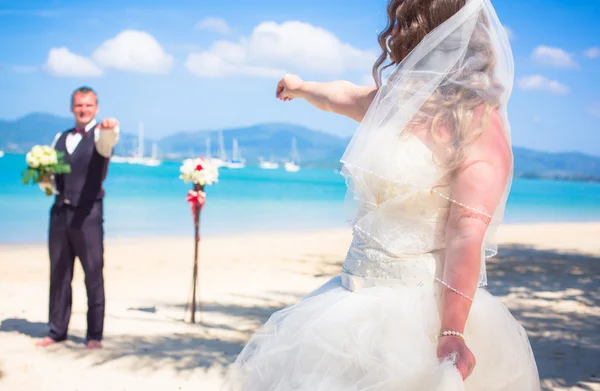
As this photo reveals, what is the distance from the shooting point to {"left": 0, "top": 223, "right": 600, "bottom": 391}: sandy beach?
538 cm

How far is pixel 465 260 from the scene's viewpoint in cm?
183

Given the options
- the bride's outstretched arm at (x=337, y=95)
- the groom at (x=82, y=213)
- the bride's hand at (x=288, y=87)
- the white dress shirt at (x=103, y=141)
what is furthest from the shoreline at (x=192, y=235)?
the bride's outstretched arm at (x=337, y=95)

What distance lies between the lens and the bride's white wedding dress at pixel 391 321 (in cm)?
186

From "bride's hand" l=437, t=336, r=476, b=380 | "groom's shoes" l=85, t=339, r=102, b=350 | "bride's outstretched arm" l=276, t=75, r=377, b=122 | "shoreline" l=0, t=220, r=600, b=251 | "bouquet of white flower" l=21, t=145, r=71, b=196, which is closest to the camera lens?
"bride's hand" l=437, t=336, r=476, b=380

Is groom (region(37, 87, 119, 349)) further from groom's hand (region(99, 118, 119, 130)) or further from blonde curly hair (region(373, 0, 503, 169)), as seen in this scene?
blonde curly hair (region(373, 0, 503, 169))

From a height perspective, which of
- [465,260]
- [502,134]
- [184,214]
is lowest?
[184,214]

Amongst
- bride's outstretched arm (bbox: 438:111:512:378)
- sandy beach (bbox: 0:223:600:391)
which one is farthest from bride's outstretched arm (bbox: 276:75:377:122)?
sandy beach (bbox: 0:223:600:391)

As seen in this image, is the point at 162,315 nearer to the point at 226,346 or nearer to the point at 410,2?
the point at 226,346

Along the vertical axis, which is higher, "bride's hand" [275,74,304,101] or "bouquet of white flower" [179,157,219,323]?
"bride's hand" [275,74,304,101]

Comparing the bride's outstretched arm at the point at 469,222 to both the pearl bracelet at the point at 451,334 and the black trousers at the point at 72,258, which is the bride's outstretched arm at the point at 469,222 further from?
the black trousers at the point at 72,258

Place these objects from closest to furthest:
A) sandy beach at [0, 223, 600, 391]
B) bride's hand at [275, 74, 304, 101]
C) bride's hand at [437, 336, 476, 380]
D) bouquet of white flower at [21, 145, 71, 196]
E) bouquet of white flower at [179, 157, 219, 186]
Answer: bride's hand at [437, 336, 476, 380]
bride's hand at [275, 74, 304, 101]
sandy beach at [0, 223, 600, 391]
bouquet of white flower at [21, 145, 71, 196]
bouquet of white flower at [179, 157, 219, 186]

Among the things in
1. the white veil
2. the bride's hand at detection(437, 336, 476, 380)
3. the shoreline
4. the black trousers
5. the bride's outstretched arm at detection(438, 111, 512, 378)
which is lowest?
the shoreline

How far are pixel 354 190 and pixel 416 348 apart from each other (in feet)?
1.80

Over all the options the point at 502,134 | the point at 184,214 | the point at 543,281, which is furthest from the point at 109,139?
the point at 184,214
